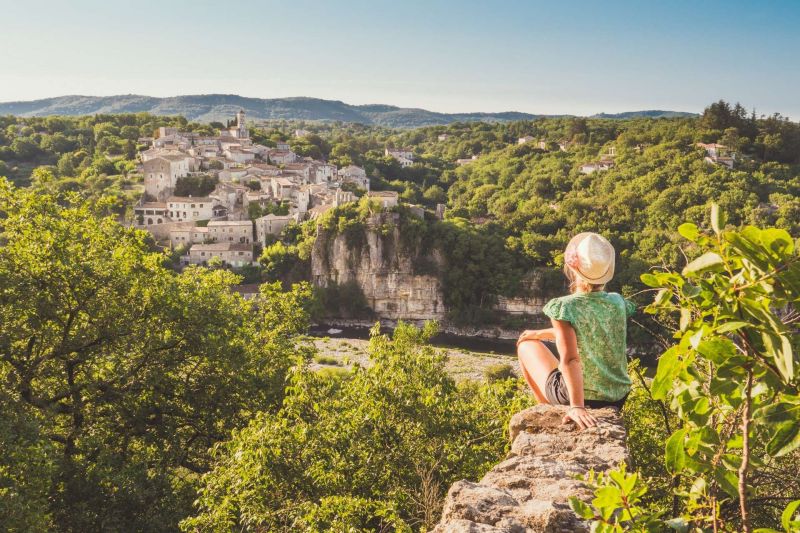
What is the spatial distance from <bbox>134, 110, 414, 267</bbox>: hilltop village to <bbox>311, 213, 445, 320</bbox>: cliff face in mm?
4193

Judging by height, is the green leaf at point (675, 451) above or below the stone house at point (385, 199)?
above

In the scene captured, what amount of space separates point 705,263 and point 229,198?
58622 mm

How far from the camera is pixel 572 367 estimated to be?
139 inches

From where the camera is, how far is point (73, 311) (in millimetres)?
8508

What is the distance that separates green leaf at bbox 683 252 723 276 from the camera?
137 cm

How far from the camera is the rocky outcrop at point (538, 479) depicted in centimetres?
250

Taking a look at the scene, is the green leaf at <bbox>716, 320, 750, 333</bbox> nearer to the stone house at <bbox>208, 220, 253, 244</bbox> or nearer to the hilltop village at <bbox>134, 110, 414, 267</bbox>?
the hilltop village at <bbox>134, 110, 414, 267</bbox>

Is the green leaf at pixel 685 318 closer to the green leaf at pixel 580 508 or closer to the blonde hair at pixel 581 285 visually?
the green leaf at pixel 580 508

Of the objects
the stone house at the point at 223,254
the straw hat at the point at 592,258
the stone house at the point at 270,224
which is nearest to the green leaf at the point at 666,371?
the straw hat at the point at 592,258

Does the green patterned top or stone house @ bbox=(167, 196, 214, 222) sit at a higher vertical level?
the green patterned top

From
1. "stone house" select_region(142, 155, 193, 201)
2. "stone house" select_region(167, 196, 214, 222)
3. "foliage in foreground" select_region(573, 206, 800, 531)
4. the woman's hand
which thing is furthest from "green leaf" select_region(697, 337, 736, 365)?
"stone house" select_region(142, 155, 193, 201)

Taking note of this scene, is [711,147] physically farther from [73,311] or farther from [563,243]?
[73,311]

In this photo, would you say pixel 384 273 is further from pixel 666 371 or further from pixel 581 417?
pixel 666 371

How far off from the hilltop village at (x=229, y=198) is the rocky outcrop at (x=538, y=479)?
157 feet
